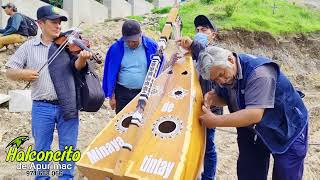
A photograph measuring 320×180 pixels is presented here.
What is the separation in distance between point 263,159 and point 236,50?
31.1ft

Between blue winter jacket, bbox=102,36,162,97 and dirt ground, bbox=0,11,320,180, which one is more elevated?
blue winter jacket, bbox=102,36,162,97

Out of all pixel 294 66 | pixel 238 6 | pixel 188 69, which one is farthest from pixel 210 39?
pixel 238 6

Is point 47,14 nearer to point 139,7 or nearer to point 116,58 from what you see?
point 116,58

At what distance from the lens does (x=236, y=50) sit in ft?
41.1

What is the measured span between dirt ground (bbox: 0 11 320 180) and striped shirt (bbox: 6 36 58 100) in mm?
1245

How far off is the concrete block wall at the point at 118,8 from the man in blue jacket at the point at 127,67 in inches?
420

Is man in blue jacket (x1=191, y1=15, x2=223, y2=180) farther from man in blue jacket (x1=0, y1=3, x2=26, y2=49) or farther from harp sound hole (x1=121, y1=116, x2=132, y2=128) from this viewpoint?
man in blue jacket (x1=0, y1=3, x2=26, y2=49)

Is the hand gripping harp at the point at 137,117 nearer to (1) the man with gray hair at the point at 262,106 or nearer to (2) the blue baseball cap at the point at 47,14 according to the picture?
(1) the man with gray hair at the point at 262,106

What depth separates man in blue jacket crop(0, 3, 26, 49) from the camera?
29.4 feet

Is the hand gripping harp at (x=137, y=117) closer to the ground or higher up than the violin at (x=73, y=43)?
closer to the ground

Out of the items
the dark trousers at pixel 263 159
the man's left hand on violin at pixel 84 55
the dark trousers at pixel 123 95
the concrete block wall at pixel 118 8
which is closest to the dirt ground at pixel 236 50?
the dark trousers at pixel 123 95

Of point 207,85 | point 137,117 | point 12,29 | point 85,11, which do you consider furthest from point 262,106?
point 85,11

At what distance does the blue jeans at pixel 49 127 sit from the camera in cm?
376

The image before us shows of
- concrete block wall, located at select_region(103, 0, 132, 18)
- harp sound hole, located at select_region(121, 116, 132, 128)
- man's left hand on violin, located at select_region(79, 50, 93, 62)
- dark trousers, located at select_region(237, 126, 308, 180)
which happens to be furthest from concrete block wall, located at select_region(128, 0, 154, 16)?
dark trousers, located at select_region(237, 126, 308, 180)
